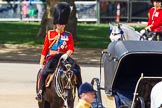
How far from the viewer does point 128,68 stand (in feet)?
31.0

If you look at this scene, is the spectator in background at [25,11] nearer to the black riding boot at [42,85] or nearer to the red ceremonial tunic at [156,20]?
the red ceremonial tunic at [156,20]

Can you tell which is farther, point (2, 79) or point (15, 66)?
point (15, 66)

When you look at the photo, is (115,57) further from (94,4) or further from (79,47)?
(94,4)

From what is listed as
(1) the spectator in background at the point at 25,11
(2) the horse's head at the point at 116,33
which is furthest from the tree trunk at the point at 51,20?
(1) the spectator in background at the point at 25,11

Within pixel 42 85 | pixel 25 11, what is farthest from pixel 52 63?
pixel 25 11

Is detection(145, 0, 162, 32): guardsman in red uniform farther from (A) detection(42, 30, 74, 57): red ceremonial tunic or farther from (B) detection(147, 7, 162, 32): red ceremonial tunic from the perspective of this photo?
(A) detection(42, 30, 74, 57): red ceremonial tunic

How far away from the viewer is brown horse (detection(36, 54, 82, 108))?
10047 millimetres

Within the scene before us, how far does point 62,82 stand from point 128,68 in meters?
1.20

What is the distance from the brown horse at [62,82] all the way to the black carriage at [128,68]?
1.98 ft

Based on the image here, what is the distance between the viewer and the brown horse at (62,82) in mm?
10047

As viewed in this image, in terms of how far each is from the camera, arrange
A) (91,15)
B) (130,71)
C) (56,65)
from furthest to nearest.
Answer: (91,15), (56,65), (130,71)

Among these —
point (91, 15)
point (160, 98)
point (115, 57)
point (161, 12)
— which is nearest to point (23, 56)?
point (161, 12)

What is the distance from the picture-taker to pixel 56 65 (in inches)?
410

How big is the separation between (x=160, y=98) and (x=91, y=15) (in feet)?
125
